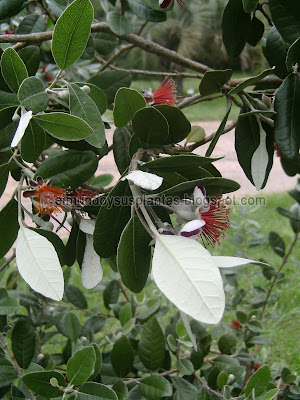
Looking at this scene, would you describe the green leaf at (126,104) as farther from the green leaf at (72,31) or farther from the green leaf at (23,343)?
the green leaf at (23,343)

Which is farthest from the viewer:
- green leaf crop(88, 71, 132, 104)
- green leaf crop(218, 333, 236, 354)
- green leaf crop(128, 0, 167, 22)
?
green leaf crop(218, 333, 236, 354)

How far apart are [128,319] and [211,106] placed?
7653 millimetres

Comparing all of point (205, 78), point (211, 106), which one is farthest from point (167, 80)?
point (211, 106)

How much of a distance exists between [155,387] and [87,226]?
38cm

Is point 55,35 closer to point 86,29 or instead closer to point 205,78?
point 86,29

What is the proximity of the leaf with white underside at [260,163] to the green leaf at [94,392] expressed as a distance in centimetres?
34

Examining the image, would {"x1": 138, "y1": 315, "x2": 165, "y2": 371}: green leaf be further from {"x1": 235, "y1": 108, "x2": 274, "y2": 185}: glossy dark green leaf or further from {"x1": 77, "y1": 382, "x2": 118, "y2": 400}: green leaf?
{"x1": 235, "y1": 108, "x2": 274, "y2": 185}: glossy dark green leaf

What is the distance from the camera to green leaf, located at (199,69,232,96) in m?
0.61

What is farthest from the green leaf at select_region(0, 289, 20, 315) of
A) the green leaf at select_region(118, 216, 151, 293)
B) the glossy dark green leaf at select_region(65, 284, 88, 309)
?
the green leaf at select_region(118, 216, 151, 293)

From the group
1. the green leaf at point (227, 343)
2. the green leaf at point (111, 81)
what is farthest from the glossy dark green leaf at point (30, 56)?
the green leaf at point (227, 343)

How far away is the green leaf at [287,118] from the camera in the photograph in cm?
61

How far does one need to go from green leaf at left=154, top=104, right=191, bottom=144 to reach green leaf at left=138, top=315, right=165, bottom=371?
41 centimetres

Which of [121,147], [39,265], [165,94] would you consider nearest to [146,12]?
[165,94]

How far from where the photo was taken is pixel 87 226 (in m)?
0.57
